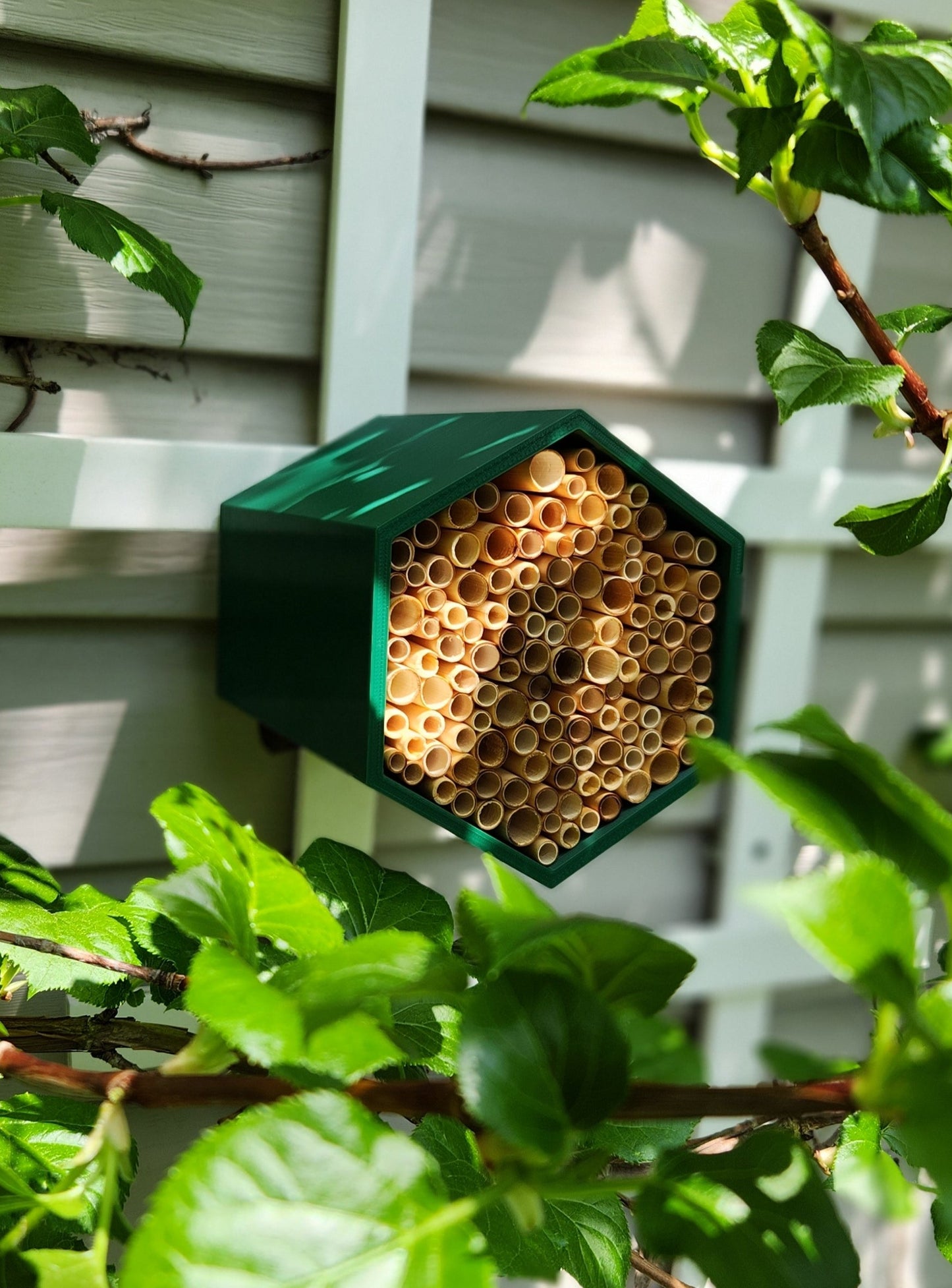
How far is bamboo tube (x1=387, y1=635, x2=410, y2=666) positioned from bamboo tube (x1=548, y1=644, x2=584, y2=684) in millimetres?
121

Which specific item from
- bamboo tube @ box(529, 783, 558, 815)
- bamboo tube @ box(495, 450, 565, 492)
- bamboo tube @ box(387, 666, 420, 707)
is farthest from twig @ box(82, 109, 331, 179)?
bamboo tube @ box(529, 783, 558, 815)

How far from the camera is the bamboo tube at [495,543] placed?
82 cm

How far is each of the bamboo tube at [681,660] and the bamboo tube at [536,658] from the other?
12 cm

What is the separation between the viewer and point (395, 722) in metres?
0.79

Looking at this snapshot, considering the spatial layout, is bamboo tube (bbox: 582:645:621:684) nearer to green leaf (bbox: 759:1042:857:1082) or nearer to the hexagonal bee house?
the hexagonal bee house

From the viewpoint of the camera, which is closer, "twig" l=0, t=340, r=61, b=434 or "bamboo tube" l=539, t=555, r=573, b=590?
"bamboo tube" l=539, t=555, r=573, b=590

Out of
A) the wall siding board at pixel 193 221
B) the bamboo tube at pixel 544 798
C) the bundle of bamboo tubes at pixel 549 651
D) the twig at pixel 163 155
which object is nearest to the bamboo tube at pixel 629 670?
the bundle of bamboo tubes at pixel 549 651

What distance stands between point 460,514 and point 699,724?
0.88 ft

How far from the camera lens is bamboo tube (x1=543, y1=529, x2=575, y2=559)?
836mm

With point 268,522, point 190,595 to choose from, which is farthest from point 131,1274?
point 190,595

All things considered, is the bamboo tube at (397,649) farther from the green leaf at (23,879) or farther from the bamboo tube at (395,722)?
the green leaf at (23,879)

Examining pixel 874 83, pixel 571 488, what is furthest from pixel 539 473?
pixel 874 83

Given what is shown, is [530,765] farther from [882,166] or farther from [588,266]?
[588,266]

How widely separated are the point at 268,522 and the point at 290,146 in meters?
0.39
